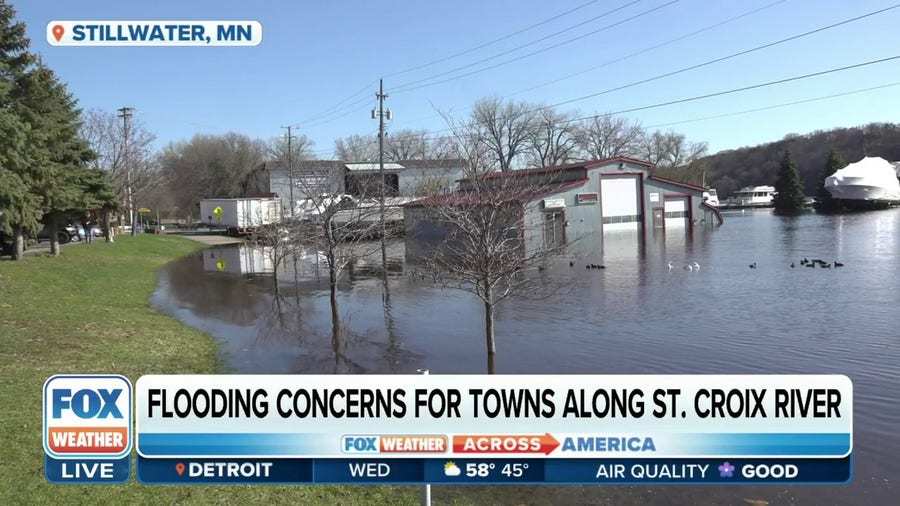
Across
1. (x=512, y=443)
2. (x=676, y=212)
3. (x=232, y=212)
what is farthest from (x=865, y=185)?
(x=512, y=443)

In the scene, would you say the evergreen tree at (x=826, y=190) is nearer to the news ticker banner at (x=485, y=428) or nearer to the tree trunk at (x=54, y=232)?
the tree trunk at (x=54, y=232)

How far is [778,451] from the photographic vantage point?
3.12 meters

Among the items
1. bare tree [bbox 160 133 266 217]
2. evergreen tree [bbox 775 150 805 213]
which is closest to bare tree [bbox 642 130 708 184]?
evergreen tree [bbox 775 150 805 213]

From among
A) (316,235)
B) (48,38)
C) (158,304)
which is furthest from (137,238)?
(48,38)

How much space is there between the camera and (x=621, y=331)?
13.9m

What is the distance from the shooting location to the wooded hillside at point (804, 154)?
402ft

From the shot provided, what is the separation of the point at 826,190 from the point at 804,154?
4888 centimetres

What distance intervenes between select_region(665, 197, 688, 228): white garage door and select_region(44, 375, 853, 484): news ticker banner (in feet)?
184

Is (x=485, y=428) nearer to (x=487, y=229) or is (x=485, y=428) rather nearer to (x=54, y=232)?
(x=487, y=229)

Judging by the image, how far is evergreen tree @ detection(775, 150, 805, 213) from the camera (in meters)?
92.2

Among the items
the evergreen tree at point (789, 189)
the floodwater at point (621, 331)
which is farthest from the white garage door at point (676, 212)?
the evergreen tree at point (789, 189)

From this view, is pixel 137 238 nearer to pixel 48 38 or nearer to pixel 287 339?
pixel 287 339

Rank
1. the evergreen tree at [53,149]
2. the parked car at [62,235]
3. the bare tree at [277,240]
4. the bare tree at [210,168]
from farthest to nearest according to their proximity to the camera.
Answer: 1. the bare tree at [210,168]
2. the parked car at [62,235]
3. the bare tree at [277,240]
4. the evergreen tree at [53,149]

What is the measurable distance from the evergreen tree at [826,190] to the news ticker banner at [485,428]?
101991 mm
